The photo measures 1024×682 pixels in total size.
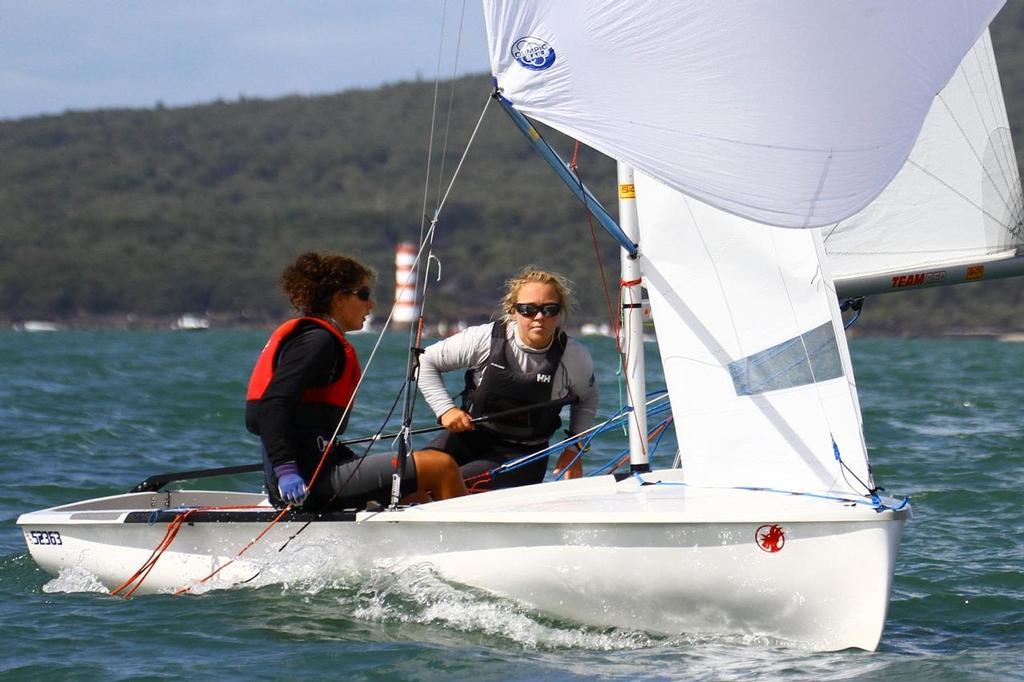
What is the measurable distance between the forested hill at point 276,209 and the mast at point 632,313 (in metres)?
61.8

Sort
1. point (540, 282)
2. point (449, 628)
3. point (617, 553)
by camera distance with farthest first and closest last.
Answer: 1. point (540, 282)
2. point (449, 628)
3. point (617, 553)

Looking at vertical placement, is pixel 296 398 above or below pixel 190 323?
below

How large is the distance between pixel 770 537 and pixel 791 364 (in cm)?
64

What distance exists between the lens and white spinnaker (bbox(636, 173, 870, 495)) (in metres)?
4.38

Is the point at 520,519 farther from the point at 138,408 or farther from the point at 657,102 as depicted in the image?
the point at 138,408

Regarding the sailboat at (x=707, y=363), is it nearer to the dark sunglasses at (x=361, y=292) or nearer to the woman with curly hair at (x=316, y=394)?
the woman with curly hair at (x=316, y=394)

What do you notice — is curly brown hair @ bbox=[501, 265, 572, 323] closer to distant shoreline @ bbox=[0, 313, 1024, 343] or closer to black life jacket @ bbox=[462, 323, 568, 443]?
black life jacket @ bbox=[462, 323, 568, 443]

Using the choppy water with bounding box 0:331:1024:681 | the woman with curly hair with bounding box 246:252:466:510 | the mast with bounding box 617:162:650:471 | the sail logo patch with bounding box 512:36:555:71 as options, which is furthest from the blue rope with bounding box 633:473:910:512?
the sail logo patch with bounding box 512:36:555:71

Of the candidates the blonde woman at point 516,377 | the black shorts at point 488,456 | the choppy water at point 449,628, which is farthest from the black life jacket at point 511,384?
the choppy water at point 449,628

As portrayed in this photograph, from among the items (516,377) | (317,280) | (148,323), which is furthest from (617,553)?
(148,323)

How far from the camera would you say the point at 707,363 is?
4523mm

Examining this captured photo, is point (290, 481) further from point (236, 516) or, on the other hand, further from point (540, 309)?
point (540, 309)

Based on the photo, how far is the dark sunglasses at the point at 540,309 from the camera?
479 centimetres

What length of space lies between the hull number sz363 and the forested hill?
62331 millimetres
